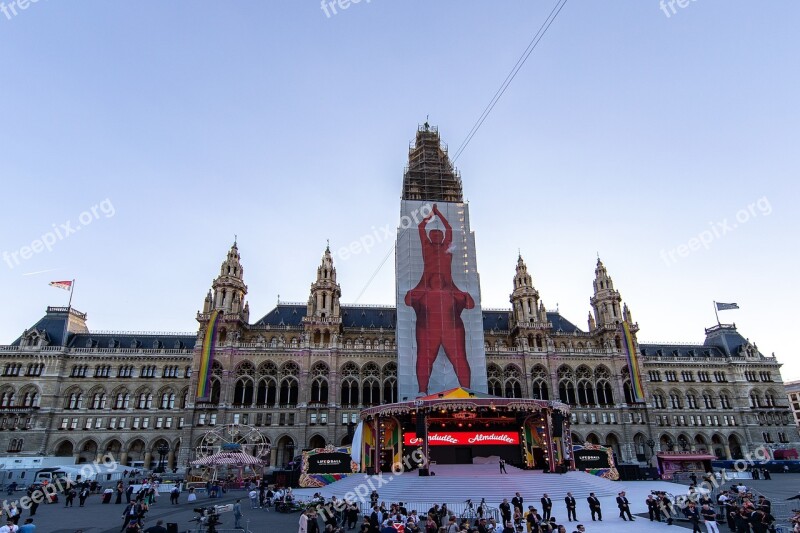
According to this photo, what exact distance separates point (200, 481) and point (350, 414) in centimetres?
1978

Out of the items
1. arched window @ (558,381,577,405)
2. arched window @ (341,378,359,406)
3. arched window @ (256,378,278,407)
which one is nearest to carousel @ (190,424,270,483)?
arched window @ (256,378,278,407)

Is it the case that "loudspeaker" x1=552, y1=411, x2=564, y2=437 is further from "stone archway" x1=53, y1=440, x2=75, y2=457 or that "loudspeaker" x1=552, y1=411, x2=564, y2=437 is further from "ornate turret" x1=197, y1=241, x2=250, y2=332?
"stone archway" x1=53, y1=440, x2=75, y2=457

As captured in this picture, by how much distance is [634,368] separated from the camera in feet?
218

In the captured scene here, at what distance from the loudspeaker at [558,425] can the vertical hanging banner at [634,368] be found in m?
29.3

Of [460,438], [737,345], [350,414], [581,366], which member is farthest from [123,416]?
[737,345]

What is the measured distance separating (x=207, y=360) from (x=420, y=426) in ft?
106

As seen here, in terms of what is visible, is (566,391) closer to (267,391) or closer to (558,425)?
(558,425)

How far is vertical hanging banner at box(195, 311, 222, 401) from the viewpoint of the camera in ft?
189

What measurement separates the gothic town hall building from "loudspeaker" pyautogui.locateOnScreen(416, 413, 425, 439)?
76.5 feet

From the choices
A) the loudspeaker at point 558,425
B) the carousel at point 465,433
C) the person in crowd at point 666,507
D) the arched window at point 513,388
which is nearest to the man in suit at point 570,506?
the person in crowd at point 666,507

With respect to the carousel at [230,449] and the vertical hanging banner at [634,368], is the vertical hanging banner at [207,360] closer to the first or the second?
the carousel at [230,449]

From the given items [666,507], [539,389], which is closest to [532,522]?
[666,507]

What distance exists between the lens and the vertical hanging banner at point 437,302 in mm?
59344

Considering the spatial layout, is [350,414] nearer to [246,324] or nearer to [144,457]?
[246,324]
